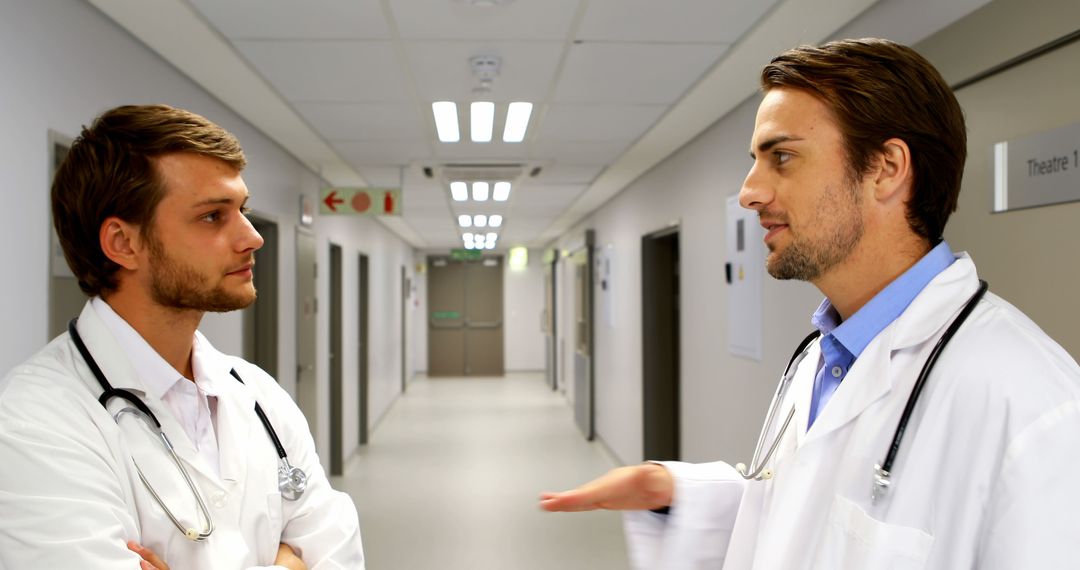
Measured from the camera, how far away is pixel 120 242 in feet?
4.55

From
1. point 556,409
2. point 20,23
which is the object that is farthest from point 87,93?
point 556,409

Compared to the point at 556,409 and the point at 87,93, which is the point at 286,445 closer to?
the point at 87,93

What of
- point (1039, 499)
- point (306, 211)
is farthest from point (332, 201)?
point (1039, 499)

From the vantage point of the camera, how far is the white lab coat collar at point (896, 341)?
3.41 feet

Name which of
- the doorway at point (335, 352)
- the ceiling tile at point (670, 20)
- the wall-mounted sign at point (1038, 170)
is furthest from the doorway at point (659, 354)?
the wall-mounted sign at point (1038, 170)

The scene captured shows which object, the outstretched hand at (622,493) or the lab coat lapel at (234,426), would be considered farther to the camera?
the lab coat lapel at (234,426)

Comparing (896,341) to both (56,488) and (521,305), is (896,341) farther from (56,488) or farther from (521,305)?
(521,305)

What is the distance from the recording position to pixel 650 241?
6227mm

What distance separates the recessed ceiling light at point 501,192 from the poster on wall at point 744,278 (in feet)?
9.11

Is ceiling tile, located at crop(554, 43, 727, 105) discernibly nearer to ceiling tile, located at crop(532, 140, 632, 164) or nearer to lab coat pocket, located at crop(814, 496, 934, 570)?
ceiling tile, located at crop(532, 140, 632, 164)

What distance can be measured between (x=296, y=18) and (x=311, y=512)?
1.79 m

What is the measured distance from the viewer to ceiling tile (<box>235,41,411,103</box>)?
2.90m

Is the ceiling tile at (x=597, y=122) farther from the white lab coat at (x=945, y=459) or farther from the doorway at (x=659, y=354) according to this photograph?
the white lab coat at (x=945, y=459)

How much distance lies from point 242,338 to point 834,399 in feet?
12.9
